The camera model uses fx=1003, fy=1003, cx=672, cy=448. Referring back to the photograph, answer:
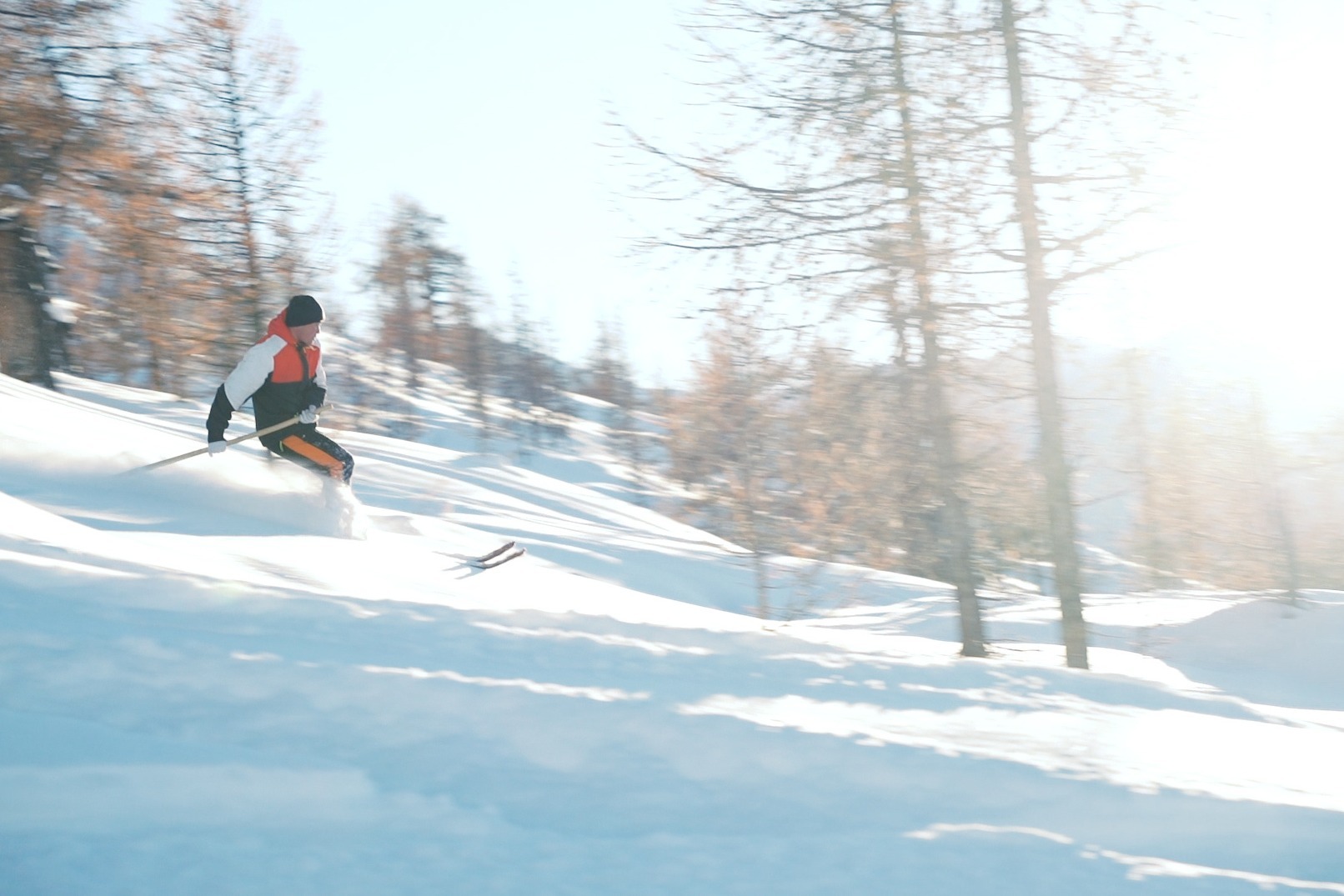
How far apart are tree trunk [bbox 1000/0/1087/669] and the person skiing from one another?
5.96 m

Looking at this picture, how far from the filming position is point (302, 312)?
7500mm

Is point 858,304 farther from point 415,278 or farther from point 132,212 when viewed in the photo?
point 415,278

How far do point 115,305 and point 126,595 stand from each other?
16.1 meters

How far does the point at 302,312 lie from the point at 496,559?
103 inches

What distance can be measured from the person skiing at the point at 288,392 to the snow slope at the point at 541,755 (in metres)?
1.58

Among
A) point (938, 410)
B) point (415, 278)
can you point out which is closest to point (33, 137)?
point (938, 410)

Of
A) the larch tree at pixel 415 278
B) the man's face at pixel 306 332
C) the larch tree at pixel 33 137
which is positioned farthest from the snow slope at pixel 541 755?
the larch tree at pixel 415 278

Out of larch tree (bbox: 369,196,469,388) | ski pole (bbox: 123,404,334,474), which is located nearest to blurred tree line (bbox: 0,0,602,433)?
ski pole (bbox: 123,404,334,474)

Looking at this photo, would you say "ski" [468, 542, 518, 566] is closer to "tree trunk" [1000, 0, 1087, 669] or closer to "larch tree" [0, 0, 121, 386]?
"tree trunk" [1000, 0, 1087, 669]

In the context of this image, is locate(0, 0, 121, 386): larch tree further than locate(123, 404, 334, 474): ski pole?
Yes

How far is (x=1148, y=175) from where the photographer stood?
8266 millimetres

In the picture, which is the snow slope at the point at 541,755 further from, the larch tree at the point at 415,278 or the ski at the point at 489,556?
the larch tree at the point at 415,278

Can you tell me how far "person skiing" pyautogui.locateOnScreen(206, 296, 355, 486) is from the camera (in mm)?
7418

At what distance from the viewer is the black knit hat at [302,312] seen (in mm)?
7484
